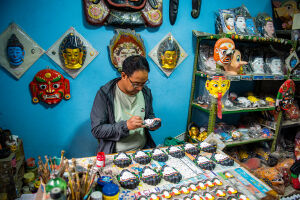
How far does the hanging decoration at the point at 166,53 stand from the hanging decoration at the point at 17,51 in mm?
1376

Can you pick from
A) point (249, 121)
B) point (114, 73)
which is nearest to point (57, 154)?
point (114, 73)

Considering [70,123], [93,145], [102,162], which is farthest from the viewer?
[93,145]

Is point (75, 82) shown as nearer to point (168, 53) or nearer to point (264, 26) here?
point (168, 53)

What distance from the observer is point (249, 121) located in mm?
3238

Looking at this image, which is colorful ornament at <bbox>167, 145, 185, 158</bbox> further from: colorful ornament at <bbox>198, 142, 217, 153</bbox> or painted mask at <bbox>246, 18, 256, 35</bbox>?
painted mask at <bbox>246, 18, 256, 35</bbox>

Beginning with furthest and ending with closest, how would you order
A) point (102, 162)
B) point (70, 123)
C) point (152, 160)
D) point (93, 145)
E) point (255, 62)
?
point (255, 62) < point (93, 145) < point (70, 123) < point (152, 160) < point (102, 162)

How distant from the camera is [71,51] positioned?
227cm

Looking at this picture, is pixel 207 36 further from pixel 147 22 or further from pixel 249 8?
pixel 249 8

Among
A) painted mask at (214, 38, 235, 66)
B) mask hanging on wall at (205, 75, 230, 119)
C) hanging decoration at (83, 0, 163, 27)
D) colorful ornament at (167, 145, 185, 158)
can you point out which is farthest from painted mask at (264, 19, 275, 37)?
colorful ornament at (167, 145, 185, 158)

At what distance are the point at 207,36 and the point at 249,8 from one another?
A: 3.67ft

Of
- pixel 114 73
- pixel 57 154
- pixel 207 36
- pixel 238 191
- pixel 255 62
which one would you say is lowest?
pixel 57 154

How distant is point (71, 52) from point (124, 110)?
3.16 feet

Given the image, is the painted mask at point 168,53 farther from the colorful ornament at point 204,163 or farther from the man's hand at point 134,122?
Answer: the colorful ornament at point 204,163

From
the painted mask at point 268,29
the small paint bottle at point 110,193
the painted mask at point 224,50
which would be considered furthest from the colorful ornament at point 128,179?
the painted mask at point 268,29
